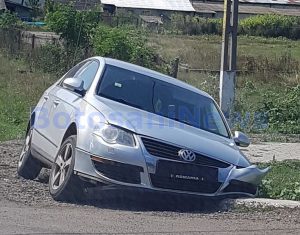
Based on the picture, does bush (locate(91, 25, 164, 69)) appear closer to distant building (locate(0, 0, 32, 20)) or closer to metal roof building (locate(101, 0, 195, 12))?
distant building (locate(0, 0, 32, 20))

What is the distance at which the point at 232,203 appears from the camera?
8852 millimetres

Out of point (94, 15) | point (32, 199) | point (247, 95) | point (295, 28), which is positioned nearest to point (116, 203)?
point (32, 199)

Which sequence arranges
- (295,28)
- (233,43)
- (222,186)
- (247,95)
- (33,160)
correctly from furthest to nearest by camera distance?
(295,28) < (247,95) < (233,43) < (33,160) < (222,186)

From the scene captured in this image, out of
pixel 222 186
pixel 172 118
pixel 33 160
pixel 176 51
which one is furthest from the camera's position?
pixel 176 51

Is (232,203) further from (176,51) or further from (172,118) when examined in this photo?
(176,51)

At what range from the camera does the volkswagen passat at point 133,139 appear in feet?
27.2

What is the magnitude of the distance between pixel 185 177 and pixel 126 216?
82 cm

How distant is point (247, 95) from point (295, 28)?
1704 inches

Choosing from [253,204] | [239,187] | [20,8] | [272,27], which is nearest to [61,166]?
[239,187]

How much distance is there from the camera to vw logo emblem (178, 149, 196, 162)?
27.7 ft

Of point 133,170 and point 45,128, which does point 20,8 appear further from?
point 133,170

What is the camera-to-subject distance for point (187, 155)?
333 inches

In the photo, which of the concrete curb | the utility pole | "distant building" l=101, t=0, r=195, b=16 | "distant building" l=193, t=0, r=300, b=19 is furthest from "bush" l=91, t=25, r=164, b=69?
"distant building" l=193, t=0, r=300, b=19

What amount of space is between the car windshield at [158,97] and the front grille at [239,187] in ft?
3.17
